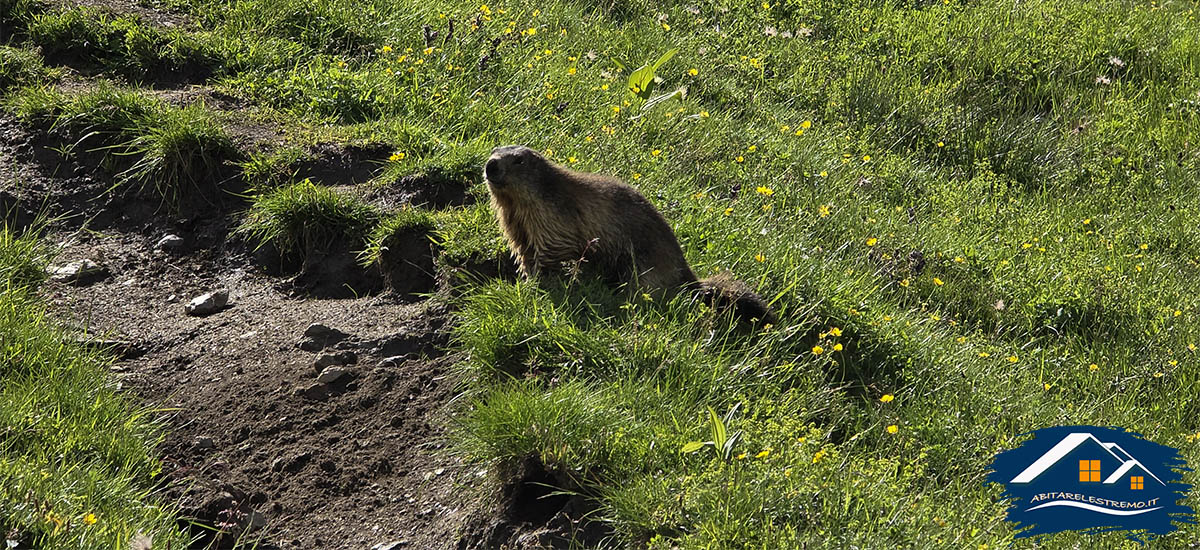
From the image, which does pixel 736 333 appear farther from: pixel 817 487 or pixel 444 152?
pixel 444 152

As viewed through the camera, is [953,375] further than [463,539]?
Yes

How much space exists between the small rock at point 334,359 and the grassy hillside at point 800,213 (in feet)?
1.62

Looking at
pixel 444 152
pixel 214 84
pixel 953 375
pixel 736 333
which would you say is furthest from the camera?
pixel 214 84

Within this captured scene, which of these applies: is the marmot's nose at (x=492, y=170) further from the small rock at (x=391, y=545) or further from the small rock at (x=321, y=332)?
the small rock at (x=391, y=545)

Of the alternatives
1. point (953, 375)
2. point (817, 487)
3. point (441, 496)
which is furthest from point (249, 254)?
point (953, 375)

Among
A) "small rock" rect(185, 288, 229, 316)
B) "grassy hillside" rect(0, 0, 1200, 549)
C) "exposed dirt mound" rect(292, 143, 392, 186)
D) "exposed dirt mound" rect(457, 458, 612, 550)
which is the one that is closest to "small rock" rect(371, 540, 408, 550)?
"exposed dirt mound" rect(457, 458, 612, 550)

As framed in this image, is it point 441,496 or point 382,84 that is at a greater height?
point 382,84

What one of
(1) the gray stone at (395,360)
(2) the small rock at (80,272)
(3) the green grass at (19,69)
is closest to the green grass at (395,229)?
(1) the gray stone at (395,360)

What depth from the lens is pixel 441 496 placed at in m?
4.18

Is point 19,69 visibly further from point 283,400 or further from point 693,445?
point 693,445

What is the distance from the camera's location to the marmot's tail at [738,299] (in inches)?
208

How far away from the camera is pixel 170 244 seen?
5.75 m

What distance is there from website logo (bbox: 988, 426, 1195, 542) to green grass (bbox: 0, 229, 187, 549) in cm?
353

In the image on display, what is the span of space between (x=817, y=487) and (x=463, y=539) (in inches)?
51.2
